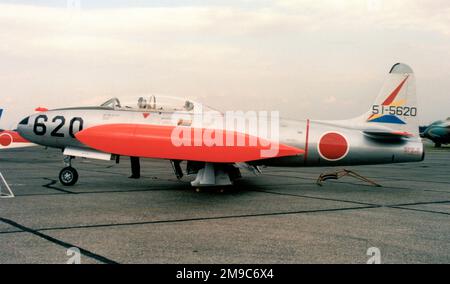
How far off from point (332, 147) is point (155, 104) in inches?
183

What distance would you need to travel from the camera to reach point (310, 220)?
26.4ft

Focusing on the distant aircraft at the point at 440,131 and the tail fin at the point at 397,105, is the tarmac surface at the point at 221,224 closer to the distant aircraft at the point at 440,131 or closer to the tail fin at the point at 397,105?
the tail fin at the point at 397,105

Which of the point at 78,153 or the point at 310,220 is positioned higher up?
the point at 78,153

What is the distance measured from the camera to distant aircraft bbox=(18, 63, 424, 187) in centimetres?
1100

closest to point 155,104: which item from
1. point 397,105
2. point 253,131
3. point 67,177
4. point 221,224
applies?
point 253,131

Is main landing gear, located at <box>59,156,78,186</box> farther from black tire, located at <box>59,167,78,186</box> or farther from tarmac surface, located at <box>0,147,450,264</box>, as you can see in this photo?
tarmac surface, located at <box>0,147,450,264</box>

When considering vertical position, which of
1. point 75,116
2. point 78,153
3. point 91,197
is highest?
point 75,116

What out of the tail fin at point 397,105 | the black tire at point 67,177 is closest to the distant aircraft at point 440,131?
the tail fin at point 397,105

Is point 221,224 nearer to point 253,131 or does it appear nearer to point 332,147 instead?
point 253,131

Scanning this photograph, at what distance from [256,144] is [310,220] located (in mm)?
3250

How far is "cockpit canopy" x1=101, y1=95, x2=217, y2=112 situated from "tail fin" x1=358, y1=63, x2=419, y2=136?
472cm

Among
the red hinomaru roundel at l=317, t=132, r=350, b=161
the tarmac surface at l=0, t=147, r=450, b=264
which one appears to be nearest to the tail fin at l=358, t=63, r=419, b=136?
the red hinomaru roundel at l=317, t=132, r=350, b=161
